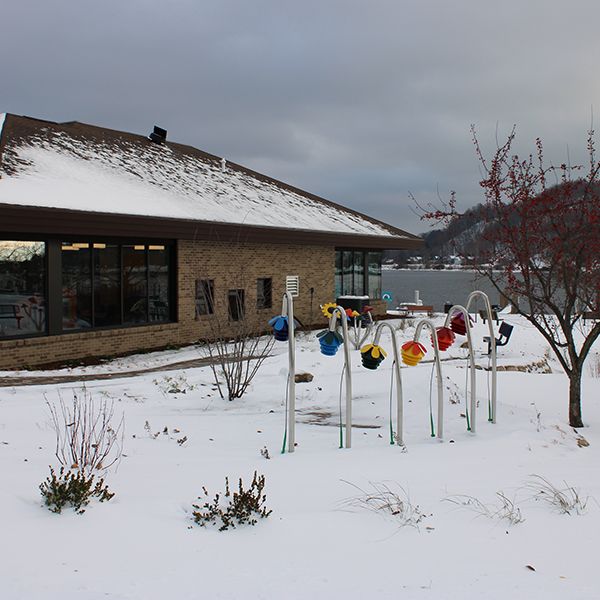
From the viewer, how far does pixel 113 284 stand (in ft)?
49.0

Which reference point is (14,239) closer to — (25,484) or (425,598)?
(25,484)

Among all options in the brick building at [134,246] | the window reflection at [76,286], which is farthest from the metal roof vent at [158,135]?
the window reflection at [76,286]

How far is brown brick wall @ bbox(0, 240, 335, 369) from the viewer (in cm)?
1313

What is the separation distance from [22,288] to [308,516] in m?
10.7

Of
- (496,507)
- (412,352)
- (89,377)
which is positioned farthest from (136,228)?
(496,507)

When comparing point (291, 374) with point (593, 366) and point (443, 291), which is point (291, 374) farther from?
point (443, 291)

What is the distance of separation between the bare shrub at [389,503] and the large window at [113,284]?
1064 centimetres

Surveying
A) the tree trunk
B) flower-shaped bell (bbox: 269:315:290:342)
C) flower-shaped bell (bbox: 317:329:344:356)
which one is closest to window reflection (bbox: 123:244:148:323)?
flower-shaped bell (bbox: 269:315:290:342)

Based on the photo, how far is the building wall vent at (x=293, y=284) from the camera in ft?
66.6

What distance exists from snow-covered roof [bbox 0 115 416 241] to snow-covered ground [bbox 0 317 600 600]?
272 inches

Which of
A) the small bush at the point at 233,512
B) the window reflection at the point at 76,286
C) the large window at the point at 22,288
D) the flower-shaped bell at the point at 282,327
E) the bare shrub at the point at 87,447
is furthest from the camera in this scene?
the window reflection at the point at 76,286

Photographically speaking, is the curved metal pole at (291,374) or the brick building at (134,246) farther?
the brick building at (134,246)

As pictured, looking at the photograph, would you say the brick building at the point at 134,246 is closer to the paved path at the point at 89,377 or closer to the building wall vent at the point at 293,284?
the building wall vent at the point at 293,284

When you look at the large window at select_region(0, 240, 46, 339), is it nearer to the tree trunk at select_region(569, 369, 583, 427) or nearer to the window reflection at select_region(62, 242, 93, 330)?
the window reflection at select_region(62, 242, 93, 330)
